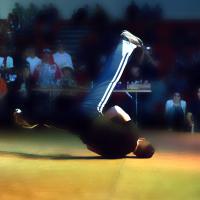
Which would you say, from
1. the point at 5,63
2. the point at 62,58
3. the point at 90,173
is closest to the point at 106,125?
the point at 90,173

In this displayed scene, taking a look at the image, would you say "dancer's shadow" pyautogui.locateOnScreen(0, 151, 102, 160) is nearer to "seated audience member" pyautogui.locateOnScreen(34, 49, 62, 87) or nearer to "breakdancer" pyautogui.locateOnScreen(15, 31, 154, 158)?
Result: "breakdancer" pyautogui.locateOnScreen(15, 31, 154, 158)

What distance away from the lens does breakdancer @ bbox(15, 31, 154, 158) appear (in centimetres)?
688

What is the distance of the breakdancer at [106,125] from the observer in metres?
6.88

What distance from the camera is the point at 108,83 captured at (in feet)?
23.8

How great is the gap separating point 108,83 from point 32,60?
3969 millimetres

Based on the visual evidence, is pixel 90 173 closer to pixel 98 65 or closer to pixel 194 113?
pixel 194 113

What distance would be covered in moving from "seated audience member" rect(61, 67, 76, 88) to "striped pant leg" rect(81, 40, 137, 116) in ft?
9.88

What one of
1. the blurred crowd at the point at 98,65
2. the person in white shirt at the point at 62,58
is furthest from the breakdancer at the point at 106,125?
the person in white shirt at the point at 62,58

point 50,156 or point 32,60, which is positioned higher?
point 32,60

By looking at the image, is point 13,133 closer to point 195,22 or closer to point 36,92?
point 36,92

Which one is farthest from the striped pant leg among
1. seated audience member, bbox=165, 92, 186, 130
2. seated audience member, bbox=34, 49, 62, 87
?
seated audience member, bbox=34, 49, 62, 87

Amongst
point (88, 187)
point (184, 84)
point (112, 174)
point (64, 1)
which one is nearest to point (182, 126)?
point (184, 84)

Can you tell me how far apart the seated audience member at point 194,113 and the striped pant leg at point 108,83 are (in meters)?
2.95

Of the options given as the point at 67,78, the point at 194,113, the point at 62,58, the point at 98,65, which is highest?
the point at 62,58
